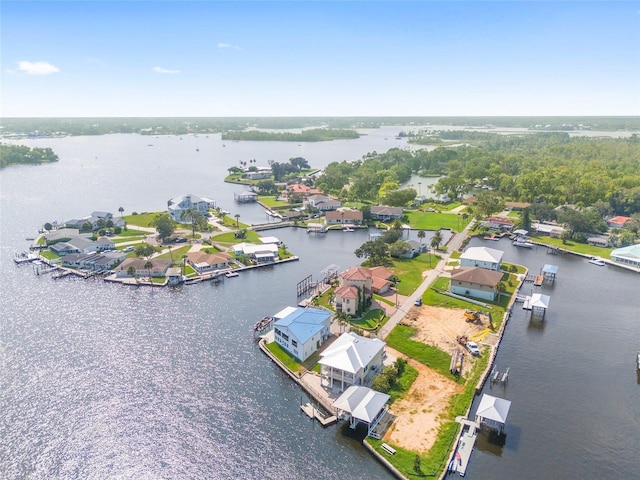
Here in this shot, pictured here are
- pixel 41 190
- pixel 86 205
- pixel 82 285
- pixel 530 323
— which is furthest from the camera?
pixel 41 190

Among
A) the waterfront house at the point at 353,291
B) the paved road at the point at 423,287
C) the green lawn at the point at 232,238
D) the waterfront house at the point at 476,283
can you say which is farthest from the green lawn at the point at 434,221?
the waterfront house at the point at 353,291

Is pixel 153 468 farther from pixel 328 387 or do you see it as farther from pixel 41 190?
pixel 41 190

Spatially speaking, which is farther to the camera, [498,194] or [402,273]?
[498,194]

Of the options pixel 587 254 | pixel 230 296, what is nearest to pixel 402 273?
pixel 230 296

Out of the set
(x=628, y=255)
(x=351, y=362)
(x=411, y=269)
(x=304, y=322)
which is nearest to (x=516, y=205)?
(x=628, y=255)

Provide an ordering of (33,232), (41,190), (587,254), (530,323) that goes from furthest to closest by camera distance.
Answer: (41,190) < (33,232) < (587,254) < (530,323)

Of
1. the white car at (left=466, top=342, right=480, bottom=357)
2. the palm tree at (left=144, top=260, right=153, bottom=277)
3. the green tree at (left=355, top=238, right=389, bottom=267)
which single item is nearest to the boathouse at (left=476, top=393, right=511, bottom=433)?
the white car at (left=466, top=342, right=480, bottom=357)

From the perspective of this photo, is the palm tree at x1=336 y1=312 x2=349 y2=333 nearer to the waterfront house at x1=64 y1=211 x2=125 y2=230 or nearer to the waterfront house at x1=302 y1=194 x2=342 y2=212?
the waterfront house at x1=302 y1=194 x2=342 y2=212
